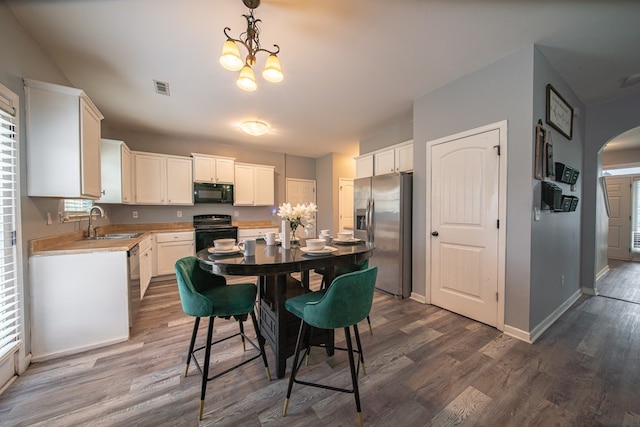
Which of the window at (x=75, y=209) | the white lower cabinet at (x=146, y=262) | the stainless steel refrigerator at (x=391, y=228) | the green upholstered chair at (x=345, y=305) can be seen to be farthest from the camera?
the stainless steel refrigerator at (x=391, y=228)

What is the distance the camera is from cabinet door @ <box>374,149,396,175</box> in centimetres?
388

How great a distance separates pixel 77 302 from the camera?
79.4 inches

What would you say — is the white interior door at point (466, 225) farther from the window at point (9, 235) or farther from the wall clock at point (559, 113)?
the window at point (9, 235)

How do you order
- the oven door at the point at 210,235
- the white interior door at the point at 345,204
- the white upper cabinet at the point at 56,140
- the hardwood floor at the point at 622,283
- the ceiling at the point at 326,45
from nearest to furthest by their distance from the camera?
1. the ceiling at the point at 326,45
2. the white upper cabinet at the point at 56,140
3. the hardwood floor at the point at 622,283
4. the oven door at the point at 210,235
5. the white interior door at the point at 345,204

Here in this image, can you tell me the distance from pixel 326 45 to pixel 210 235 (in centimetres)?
362

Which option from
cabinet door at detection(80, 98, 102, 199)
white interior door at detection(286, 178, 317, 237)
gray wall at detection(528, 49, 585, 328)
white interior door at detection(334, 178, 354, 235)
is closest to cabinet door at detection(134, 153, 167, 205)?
cabinet door at detection(80, 98, 102, 199)

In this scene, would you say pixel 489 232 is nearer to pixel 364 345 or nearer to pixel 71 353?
pixel 364 345

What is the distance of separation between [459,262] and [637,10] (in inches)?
93.1

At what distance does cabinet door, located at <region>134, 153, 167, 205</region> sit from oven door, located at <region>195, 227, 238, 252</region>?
913 millimetres

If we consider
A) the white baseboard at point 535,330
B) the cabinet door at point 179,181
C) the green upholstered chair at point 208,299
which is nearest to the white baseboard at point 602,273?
the white baseboard at point 535,330

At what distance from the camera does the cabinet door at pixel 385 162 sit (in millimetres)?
3876

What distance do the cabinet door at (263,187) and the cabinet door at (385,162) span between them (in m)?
2.40

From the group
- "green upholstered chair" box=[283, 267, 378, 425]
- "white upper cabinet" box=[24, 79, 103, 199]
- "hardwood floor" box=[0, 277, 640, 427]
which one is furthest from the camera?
"white upper cabinet" box=[24, 79, 103, 199]

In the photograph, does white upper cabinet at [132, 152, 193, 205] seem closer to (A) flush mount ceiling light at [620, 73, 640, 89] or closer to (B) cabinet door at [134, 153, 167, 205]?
(B) cabinet door at [134, 153, 167, 205]
